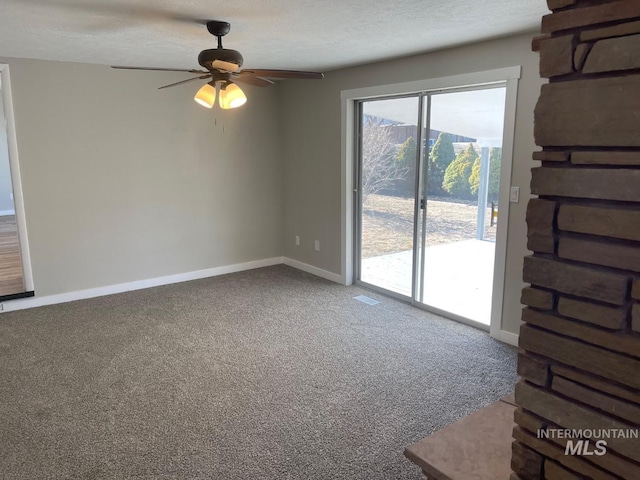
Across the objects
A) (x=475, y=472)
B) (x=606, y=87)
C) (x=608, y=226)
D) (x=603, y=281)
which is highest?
(x=606, y=87)

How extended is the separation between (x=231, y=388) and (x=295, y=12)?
7.59ft

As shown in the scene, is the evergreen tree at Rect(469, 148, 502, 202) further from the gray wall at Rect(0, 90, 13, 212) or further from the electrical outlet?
the gray wall at Rect(0, 90, 13, 212)

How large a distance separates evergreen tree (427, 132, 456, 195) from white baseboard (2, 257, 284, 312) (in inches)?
101

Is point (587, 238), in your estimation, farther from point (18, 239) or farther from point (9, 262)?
point (9, 262)

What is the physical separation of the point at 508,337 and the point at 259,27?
2894mm

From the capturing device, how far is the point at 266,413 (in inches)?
104

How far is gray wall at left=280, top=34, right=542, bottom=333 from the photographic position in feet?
10.7

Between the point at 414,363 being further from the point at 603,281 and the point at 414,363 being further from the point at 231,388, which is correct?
the point at 603,281

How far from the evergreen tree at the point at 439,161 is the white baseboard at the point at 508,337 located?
1.27 meters

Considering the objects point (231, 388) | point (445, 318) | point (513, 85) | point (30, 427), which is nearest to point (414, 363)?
point (445, 318)

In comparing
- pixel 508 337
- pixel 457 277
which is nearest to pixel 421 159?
pixel 457 277

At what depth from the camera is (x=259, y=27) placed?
2.96 m

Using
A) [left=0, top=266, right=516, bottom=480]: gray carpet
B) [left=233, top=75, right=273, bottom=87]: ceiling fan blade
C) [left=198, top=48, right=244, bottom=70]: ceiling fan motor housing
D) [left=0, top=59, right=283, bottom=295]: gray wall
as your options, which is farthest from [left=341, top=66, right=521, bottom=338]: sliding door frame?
[left=198, top=48, right=244, bottom=70]: ceiling fan motor housing

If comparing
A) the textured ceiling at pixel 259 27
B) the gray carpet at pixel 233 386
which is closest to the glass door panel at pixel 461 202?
the gray carpet at pixel 233 386
